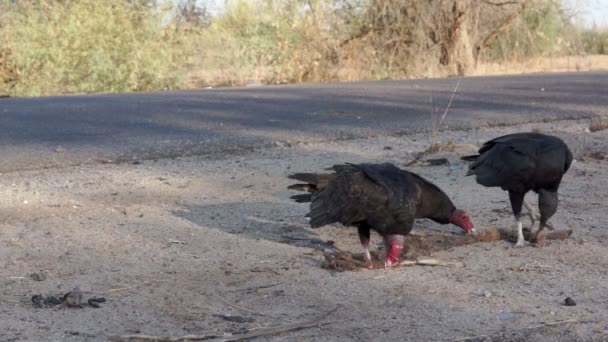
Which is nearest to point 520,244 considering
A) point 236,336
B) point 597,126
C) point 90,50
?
point 236,336

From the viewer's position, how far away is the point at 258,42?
76.4 ft

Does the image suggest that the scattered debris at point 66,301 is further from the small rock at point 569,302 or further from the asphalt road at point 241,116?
the asphalt road at point 241,116

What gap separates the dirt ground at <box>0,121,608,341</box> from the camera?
13.1ft

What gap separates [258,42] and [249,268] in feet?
61.6

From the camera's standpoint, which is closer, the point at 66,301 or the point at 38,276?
the point at 66,301

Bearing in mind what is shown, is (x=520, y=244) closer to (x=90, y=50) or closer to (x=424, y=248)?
(x=424, y=248)

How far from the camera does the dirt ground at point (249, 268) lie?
4.00 metres

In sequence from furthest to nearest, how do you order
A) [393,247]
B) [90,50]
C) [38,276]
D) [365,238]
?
1. [90,50]
2. [365,238]
3. [393,247]
4. [38,276]

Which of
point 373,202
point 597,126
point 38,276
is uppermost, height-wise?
point 373,202

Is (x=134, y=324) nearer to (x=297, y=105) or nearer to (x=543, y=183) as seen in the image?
(x=543, y=183)

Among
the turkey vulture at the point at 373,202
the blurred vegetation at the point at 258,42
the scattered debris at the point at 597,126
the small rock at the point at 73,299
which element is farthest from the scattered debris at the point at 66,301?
the blurred vegetation at the point at 258,42

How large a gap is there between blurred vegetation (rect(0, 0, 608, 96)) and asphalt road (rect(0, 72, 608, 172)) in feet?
16.8

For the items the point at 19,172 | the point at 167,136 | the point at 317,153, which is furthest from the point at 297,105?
the point at 19,172

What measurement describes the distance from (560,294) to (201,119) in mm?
6915
